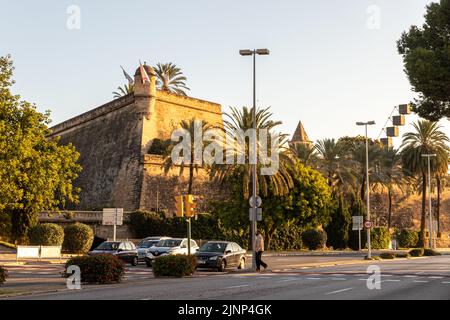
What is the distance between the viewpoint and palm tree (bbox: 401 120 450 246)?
214ft

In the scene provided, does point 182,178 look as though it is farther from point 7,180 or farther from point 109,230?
point 7,180

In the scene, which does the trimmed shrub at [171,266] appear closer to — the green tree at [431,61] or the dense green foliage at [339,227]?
the green tree at [431,61]

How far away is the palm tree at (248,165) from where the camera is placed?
152 feet

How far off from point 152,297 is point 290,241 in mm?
46450

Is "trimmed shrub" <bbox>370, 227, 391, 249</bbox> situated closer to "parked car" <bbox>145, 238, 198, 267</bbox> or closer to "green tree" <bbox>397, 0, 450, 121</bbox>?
"parked car" <bbox>145, 238, 198, 267</bbox>

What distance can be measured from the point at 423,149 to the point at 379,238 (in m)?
12.5

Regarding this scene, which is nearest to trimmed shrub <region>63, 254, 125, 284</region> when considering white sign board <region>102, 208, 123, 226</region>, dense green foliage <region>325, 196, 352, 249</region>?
white sign board <region>102, 208, 123, 226</region>

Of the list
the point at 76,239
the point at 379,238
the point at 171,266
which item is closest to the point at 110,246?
the point at 171,266

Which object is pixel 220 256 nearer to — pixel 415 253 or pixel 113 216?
pixel 113 216

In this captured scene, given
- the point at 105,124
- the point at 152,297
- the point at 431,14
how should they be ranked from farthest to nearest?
the point at 105,124
the point at 431,14
the point at 152,297

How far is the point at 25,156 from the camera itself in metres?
Result: 35.3
